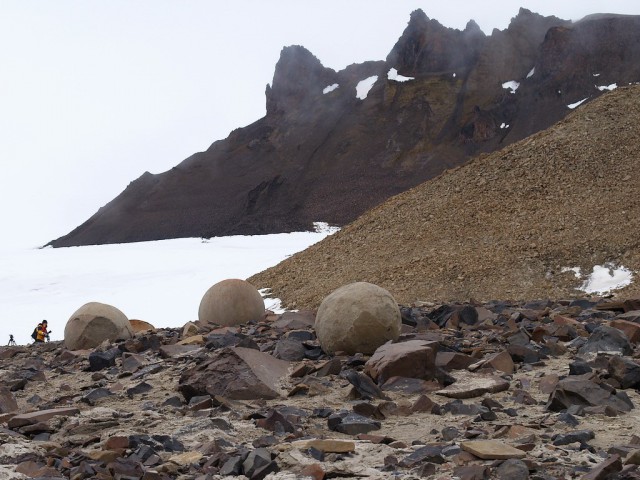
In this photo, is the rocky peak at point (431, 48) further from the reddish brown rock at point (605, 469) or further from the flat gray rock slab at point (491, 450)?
the reddish brown rock at point (605, 469)

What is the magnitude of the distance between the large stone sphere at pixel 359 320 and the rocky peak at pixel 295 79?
6727cm

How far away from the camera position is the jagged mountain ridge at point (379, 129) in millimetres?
61312

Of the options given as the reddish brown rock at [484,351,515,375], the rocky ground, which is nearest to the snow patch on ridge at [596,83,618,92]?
the rocky ground

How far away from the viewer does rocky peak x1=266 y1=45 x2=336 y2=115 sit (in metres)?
75.4

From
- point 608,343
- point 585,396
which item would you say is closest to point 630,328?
point 608,343

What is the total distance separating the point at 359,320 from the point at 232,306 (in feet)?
15.9

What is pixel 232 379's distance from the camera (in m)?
7.31

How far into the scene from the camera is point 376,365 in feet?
24.8

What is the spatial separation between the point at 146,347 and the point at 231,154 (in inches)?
2474

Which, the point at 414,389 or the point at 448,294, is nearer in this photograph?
the point at 414,389

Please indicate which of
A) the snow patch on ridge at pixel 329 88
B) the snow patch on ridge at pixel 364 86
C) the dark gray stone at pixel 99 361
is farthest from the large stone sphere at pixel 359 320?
the snow patch on ridge at pixel 329 88

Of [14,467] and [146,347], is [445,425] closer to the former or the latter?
[14,467]

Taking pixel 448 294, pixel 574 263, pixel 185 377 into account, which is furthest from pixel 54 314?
pixel 185 377

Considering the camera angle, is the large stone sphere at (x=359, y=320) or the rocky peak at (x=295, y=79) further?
the rocky peak at (x=295, y=79)
